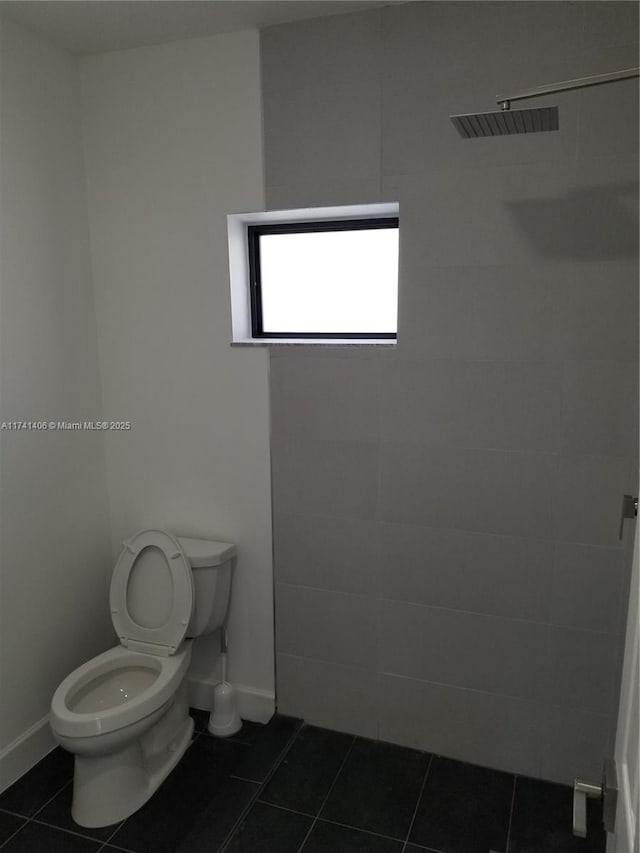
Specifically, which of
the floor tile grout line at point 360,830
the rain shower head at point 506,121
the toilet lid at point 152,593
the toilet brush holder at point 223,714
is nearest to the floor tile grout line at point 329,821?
the floor tile grout line at point 360,830

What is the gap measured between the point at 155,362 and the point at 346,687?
1413 mm

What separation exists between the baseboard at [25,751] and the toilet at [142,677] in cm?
28

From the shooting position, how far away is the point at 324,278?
2.41 meters

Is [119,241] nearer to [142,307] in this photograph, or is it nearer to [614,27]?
[142,307]

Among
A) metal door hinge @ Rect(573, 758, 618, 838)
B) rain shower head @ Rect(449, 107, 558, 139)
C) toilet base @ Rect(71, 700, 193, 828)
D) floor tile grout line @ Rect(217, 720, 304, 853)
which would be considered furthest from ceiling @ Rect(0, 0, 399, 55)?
floor tile grout line @ Rect(217, 720, 304, 853)

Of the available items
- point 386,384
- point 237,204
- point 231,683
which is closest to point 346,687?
point 231,683

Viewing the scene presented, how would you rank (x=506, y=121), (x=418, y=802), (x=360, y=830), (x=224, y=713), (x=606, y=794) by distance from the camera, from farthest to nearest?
(x=224, y=713)
(x=418, y=802)
(x=360, y=830)
(x=506, y=121)
(x=606, y=794)

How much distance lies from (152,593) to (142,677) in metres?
0.29

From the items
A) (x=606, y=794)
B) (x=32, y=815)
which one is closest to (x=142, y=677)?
(x=32, y=815)

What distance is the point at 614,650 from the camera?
79.4 inches

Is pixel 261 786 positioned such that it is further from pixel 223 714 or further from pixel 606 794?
pixel 606 794

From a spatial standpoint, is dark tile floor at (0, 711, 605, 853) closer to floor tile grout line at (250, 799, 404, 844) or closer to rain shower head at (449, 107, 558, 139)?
floor tile grout line at (250, 799, 404, 844)

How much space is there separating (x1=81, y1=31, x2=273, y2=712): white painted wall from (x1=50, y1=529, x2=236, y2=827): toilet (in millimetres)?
171

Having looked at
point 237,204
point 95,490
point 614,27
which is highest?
point 614,27
